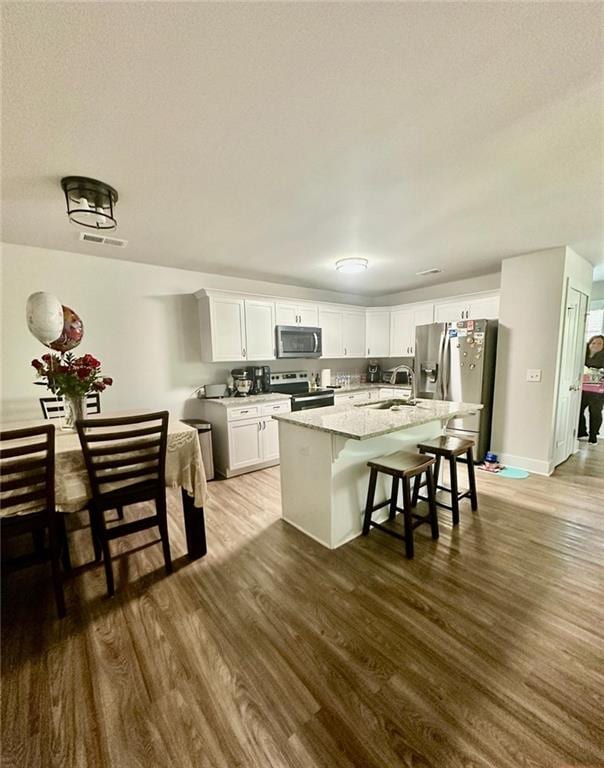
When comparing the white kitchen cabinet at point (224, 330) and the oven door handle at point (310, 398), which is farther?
the oven door handle at point (310, 398)

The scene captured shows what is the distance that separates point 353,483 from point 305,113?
2324 millimetres

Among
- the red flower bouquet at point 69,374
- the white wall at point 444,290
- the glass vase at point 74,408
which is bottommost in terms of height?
the glass vase at point 74,408

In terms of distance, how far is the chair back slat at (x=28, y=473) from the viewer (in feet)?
5.02

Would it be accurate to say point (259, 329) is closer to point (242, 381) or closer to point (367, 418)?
point (242, 381)

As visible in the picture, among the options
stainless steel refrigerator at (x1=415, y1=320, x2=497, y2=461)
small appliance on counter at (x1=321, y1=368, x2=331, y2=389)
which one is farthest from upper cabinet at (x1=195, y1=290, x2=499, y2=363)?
stainless steel refrigerator at (x1=415, y1=320, x2=497, y2=461)

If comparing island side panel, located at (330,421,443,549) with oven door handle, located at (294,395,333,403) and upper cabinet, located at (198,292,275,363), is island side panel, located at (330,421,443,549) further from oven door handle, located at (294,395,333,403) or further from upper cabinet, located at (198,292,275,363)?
upper cabinet, located at (198,292,275,363)

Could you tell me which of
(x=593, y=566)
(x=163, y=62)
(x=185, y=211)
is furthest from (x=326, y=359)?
(x=163, y=62)

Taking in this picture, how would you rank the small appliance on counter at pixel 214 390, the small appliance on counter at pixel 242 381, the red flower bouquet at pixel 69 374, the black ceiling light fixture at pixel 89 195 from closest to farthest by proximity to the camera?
the black ceiling light fixture at pixel 89 195 → the red flower bouquet at pixel 69 374 → the small appliance on counter at pixel 214 390 → the small appliance on counter at pixel 242 381

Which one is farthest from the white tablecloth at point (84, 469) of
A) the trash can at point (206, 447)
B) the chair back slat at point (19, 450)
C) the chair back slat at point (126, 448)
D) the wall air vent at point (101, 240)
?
the wall air vent at point (101, 240)

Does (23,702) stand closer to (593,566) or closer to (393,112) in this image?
(393,112)

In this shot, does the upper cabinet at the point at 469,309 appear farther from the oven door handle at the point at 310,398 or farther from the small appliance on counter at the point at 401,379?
the oven door handle at the point at 310,398

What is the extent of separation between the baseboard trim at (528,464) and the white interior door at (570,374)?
311 mm

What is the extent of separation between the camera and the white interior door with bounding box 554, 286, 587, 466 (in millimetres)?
3661

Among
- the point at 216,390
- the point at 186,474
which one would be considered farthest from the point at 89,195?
the point at 216,390
